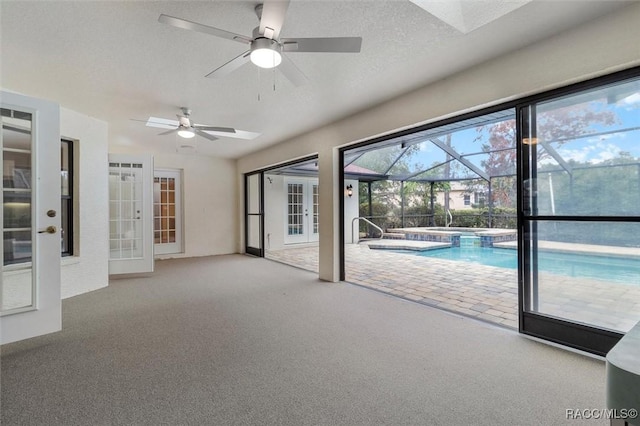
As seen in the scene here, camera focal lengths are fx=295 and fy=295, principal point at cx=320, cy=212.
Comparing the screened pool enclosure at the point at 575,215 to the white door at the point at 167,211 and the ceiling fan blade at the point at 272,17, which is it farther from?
the white door at the point at 167,211

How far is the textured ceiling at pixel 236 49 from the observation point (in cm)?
205

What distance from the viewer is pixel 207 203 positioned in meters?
7.66

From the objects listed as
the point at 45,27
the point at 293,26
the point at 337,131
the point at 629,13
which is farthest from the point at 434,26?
the point at 45,27

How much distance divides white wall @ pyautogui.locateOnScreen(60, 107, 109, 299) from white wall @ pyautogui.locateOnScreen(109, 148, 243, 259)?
2466mm

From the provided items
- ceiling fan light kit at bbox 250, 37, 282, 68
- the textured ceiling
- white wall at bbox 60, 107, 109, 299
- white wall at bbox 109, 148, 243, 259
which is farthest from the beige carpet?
white wall at bbox 109, 148, 243, 259

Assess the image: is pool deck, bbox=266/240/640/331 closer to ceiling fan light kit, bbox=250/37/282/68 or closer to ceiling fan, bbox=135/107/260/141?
ceiling fan light kit, bbox=250/37/282/68

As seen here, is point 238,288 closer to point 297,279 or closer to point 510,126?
point 297,279

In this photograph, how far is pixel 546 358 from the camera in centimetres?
227

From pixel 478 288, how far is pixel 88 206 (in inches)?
230

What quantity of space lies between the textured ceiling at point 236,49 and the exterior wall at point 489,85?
118 mm

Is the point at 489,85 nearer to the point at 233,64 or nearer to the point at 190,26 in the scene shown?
the point at 233,64

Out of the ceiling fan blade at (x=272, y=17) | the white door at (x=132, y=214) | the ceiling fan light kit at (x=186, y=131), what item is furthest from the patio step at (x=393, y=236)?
→ the ceiling fan blade at (x=272, y=17)

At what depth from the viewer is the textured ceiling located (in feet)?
6.73

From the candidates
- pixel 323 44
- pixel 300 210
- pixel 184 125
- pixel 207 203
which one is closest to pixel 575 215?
pixel 323 44
